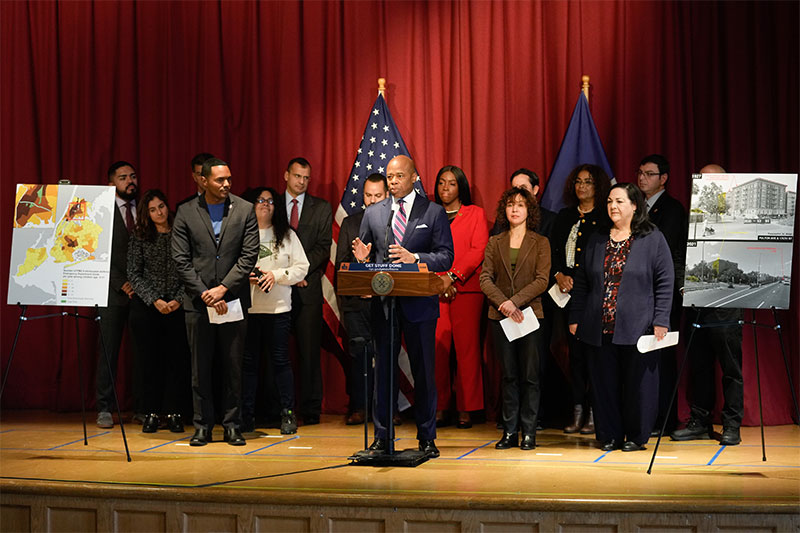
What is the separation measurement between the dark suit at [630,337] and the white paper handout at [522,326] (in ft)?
1.05

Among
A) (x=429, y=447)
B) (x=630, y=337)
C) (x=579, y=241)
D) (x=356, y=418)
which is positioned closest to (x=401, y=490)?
(x=429, y=447)

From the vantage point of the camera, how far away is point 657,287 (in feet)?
17.5

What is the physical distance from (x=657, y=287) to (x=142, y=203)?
137 inches

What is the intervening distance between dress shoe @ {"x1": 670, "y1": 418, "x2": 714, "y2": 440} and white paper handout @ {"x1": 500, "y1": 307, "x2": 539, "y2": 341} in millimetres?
1223

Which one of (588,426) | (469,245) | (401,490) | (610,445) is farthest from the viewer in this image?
(469,245)

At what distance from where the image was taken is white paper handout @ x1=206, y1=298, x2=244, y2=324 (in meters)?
5.57

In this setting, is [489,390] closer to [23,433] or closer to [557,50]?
[557,50]

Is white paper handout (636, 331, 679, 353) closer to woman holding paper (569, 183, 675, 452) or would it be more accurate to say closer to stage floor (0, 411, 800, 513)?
woman holding paper (569, 183, 675, 452)

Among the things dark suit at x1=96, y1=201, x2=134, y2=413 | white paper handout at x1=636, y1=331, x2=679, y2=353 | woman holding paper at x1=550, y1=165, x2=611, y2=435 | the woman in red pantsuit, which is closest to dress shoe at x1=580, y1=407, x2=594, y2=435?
woman holding paper at x1=550, y1=165, x2=611, y2=435

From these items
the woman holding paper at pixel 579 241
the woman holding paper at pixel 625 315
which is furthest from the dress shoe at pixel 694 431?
the woman holding paper at pixel 579 241

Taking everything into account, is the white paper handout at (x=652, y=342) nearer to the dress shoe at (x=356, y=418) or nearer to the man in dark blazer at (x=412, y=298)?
the man in dark blazer at (x=412, y=298)

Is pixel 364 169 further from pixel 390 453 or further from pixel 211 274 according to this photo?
pixel 390 453

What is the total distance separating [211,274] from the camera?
18.4 feet

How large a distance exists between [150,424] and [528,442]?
2561 millimetres
